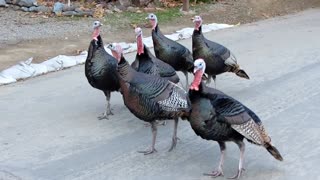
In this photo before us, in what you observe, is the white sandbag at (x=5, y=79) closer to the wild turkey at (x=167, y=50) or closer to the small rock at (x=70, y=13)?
the wild turkey at (x=167, y=50)

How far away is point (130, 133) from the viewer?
224 inches

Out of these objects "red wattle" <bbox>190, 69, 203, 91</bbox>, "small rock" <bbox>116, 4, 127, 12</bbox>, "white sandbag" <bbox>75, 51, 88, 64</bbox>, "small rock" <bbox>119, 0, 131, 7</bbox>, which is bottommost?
"small rock" <bbox>116, 4, 127, 12</bbox>

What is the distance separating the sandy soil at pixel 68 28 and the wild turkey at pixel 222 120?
4267mm

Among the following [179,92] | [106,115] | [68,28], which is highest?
[179,92]

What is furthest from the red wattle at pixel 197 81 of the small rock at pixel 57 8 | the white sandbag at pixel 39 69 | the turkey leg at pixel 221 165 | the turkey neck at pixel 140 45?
the small rock at pixel 57 8

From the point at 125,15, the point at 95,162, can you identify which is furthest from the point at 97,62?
the point at 125,15

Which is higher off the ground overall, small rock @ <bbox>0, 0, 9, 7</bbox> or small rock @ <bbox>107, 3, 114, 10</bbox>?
small rock @ <bbox>107, 3, 114, 10</bbox>

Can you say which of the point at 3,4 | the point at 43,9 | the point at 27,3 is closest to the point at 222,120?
the point at 43,9

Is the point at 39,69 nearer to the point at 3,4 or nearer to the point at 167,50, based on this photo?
the point at 167,50

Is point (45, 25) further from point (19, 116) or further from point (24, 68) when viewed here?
point (19, 116)

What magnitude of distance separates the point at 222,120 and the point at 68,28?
6.79m

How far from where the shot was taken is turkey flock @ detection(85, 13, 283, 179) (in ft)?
14.6

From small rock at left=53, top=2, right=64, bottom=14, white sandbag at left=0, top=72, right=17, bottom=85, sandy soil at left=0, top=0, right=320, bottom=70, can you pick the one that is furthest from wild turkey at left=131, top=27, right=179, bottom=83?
small rock at left=53, top=2, right=64, bottom=14

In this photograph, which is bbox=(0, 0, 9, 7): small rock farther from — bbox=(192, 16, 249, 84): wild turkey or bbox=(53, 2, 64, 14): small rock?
bbox=(192, 16, 249, 84): wild turkey
